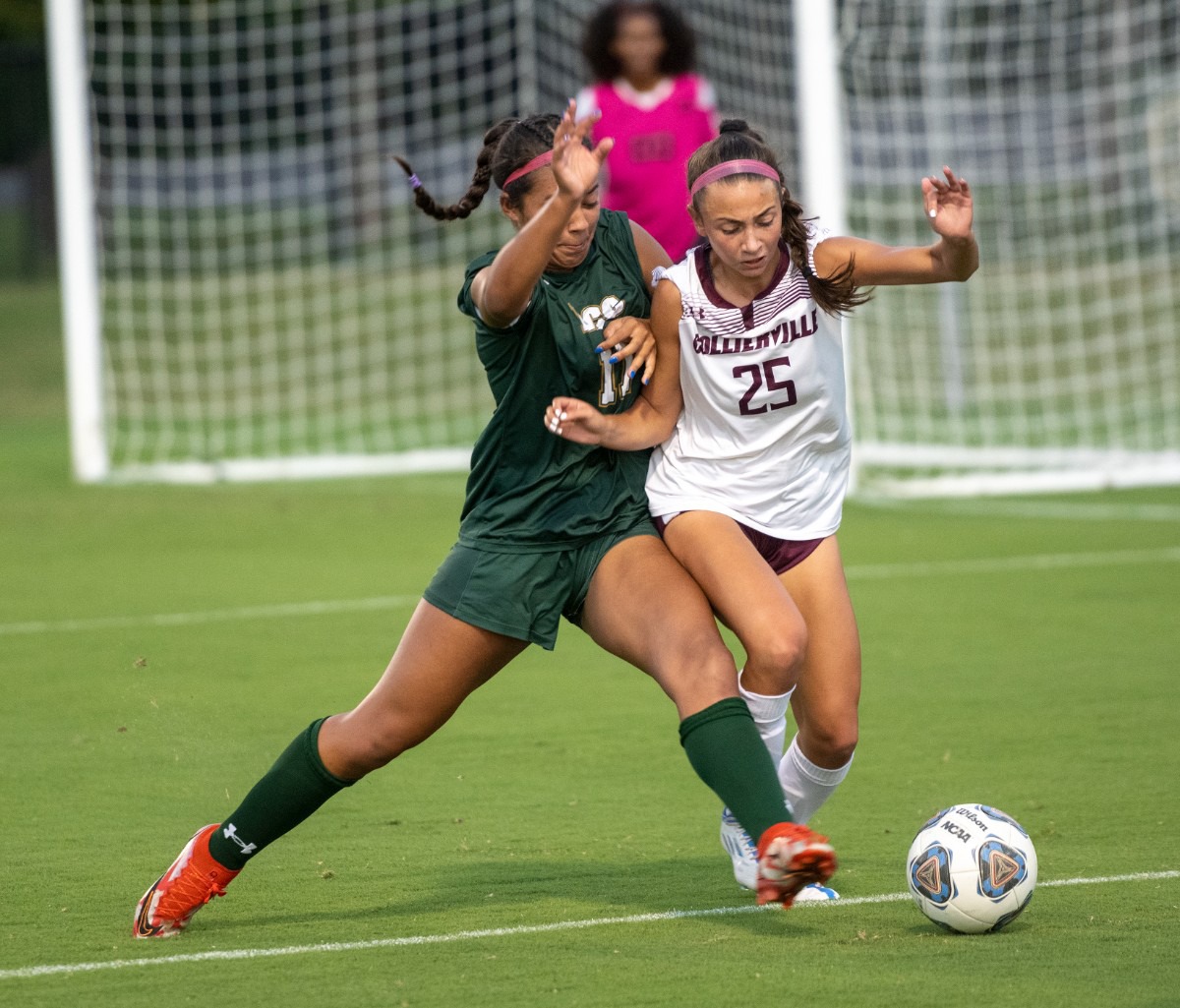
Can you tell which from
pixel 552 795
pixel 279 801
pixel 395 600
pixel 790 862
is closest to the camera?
pixel 790 862

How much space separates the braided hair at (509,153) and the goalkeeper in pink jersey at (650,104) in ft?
16.2

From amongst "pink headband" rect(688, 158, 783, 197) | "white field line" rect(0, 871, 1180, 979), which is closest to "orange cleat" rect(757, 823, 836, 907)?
"white field line" rect(0, 871, 1180, 979)

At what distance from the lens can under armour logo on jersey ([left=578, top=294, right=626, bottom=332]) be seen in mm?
4375

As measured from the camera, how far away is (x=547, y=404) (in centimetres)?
440

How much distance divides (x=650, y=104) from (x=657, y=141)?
205 mm

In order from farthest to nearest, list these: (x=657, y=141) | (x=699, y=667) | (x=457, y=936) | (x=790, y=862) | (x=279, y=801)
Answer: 1. (x=657, y=141)
2. (x=279, y=801)
3. (x=457, y=936)
4. (x=699, y=667)
5. (x=790, y=862)

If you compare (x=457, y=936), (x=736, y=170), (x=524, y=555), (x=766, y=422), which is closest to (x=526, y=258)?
(x=736, y=170)

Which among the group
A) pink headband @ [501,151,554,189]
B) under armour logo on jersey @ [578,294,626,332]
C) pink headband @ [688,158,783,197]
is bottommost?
under armour logo on jersey @ [578,294,626,332]

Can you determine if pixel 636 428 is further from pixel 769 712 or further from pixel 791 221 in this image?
pixel 769 712

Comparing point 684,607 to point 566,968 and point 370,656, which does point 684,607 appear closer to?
point 566,968

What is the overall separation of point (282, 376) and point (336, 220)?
2.01 meters

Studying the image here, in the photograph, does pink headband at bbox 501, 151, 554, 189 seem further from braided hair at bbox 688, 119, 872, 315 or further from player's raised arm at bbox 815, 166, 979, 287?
player's raised arm at bbox 815, 166, 979, 287

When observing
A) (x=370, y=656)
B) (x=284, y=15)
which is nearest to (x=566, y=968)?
(x=370, y=656)

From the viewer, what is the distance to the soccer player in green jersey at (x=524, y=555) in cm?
429
